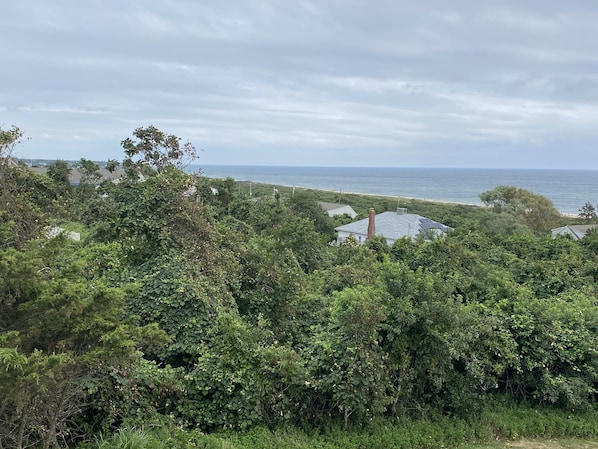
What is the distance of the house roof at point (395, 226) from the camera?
109ft

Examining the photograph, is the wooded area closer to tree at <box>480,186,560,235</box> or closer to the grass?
the grass

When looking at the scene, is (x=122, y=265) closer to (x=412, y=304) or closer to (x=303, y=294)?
(x=303, y=294)

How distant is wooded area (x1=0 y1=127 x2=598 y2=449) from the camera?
5094mm

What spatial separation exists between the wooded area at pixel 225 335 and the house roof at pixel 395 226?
2104 cm

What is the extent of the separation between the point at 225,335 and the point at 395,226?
28518 millimetres

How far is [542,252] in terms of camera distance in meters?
17.0

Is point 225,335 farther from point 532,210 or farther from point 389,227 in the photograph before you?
point 532,210

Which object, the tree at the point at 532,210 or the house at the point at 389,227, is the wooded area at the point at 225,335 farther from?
the tree at the point at 532,210

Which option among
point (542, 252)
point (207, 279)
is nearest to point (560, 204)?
point (542, 252)

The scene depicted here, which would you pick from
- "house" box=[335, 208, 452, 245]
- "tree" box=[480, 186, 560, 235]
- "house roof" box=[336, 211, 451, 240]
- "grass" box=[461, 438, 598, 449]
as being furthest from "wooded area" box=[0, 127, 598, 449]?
"tree" box=[480, 186, 560, 235]

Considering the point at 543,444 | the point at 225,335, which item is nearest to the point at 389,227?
the point at 543,444

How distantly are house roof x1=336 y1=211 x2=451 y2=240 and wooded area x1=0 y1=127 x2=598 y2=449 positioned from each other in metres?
21.0

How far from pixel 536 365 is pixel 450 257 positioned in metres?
5.69

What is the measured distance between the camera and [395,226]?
3447cm
